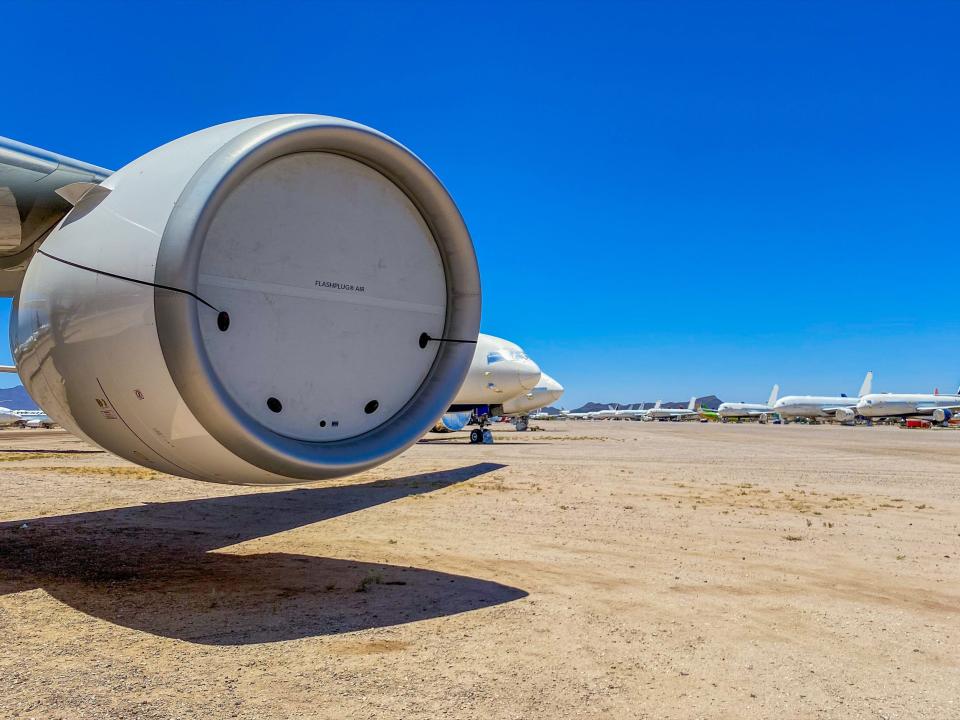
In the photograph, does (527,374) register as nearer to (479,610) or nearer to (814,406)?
(479,610)

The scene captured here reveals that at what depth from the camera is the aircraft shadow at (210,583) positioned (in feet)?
13.5

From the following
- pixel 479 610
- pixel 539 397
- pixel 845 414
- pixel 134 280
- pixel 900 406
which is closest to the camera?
pixel 134 280

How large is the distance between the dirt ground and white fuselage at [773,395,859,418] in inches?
3353

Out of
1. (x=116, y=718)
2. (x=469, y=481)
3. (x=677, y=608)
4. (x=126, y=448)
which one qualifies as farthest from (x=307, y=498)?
(x=116, y=718)

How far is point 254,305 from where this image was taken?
4.17 meters

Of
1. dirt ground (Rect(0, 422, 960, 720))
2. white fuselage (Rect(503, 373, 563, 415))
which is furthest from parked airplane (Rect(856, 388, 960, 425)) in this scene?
dirt ground (Rect(0, 422, 960, 720))

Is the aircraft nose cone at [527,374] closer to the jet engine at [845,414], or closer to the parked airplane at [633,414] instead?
the jet engine at [845,414]

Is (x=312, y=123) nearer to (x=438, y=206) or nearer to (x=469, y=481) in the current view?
(x=438, y=206)

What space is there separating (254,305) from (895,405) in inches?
3576

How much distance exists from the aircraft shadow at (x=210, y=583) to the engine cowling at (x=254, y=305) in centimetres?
88

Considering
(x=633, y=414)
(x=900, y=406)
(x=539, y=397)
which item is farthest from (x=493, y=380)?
(x=633, y=414)

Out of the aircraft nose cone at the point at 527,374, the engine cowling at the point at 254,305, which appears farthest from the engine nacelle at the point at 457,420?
the engine cowling at the point at 254,305

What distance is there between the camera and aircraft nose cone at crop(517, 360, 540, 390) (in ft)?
82.5

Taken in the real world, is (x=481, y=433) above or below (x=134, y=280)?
below
